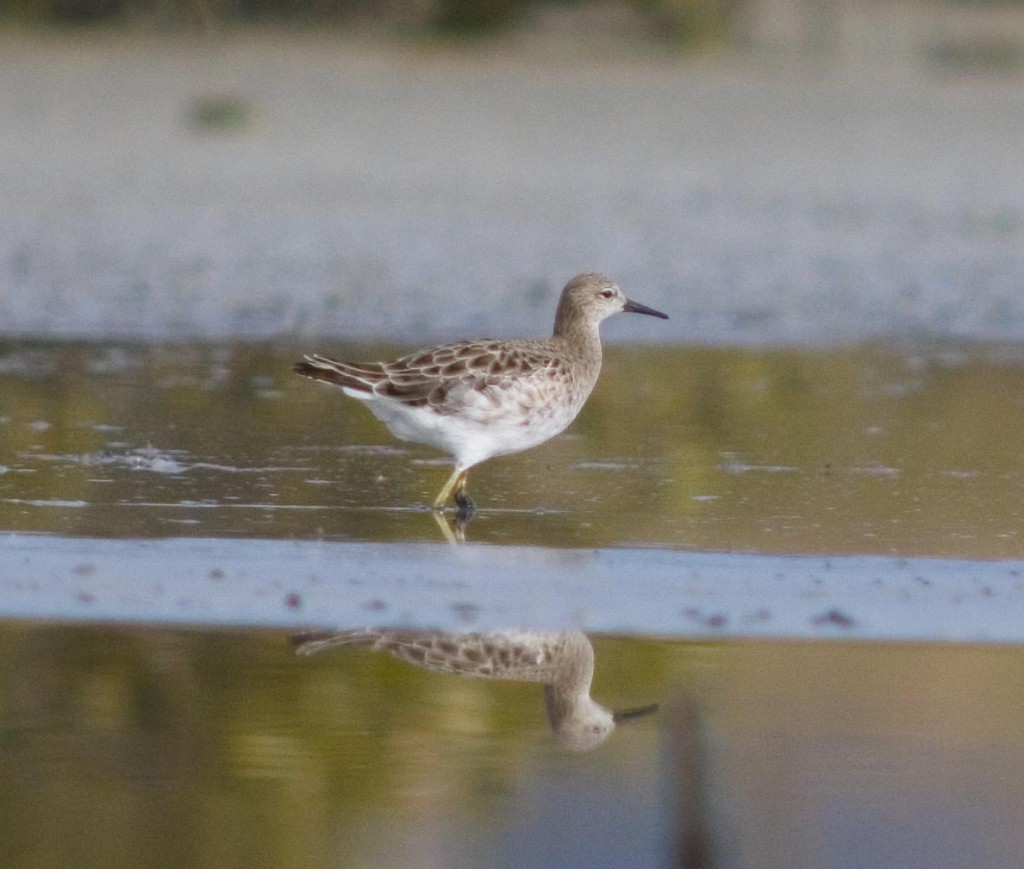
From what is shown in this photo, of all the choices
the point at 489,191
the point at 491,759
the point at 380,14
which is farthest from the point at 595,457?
the point at 380,14

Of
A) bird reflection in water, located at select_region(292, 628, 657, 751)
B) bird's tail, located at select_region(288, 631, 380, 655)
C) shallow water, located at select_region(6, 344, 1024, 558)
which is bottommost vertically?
shallow water, located at select_region(6, 344, 1024, 558)

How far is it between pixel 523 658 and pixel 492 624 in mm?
387

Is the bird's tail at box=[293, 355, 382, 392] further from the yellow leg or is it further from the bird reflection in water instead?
the bird reflection in water

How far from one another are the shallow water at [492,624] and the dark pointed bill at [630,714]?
2.6 inches

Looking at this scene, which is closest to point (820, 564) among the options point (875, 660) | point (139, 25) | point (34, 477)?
point (875, 660)

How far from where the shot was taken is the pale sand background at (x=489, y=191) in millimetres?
A: 14641

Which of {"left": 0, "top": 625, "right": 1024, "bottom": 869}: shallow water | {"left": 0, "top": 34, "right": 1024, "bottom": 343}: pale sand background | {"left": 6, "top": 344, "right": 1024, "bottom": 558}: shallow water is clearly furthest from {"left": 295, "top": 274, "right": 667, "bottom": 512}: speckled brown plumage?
{"left": 0, "top": 34, "right": 1024, "bottom": 343}: pale sand background

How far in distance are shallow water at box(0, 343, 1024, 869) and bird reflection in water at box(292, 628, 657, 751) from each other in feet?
0.22

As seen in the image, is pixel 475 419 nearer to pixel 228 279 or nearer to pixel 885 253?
pixel 228 279

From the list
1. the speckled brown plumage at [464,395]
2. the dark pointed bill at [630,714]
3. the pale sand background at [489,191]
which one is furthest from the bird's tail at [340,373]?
the pale sand background at [489,191]

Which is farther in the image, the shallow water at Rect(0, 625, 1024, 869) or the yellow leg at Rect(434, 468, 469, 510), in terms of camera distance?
the yellow leg at Rect(434, 468, 469, 510)

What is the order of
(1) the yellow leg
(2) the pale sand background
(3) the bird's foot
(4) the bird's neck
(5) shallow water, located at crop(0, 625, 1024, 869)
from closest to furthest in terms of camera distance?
(5) shallow water, located at crop(0, 625, 1024, 869), (3) the bird's foot, (1) the yellow leg, (4) the bird's neck, (2) the pale sand background

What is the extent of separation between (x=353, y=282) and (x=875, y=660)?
975 centimetres

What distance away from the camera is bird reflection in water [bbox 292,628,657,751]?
5672mm
